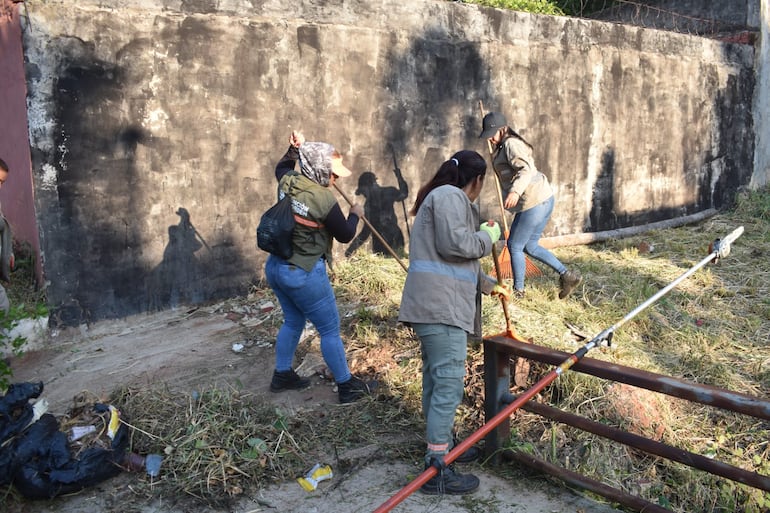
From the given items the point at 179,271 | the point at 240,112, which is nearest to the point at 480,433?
the point at 179,271

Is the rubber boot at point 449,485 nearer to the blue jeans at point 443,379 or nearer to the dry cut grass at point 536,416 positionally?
the blue jeans at point 443,379

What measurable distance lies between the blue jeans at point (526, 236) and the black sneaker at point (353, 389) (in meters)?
2.22

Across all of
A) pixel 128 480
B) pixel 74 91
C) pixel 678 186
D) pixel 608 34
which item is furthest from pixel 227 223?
pixel 678 186

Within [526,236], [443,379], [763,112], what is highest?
[763,112]

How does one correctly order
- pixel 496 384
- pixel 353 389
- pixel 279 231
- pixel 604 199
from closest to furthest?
pixel 496 384, pixel 279 231, pixel 353 389, pixel 604 199

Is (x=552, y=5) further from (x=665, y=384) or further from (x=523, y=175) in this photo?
(x=665, y=384)

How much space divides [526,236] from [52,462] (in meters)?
4.35

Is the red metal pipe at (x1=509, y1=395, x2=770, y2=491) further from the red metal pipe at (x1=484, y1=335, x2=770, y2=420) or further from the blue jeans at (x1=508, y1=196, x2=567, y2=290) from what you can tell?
the blue jeans at (x1=508, y1=196, x2=567, y2=290)

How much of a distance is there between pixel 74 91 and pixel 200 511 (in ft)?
13.1

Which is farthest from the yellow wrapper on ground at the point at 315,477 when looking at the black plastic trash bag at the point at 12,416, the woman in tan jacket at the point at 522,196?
the woman in tan jacket at the point at 522,196

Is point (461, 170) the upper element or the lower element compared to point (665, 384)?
upper

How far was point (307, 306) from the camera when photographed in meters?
4.31

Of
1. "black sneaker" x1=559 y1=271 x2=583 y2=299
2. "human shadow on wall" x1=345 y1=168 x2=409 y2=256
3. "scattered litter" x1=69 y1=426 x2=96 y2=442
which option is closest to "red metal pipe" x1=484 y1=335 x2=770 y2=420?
"scattered litter" x1=69 y1=426 x2=96 y2=442

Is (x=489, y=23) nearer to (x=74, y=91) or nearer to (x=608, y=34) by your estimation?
(x=608, y=34)
